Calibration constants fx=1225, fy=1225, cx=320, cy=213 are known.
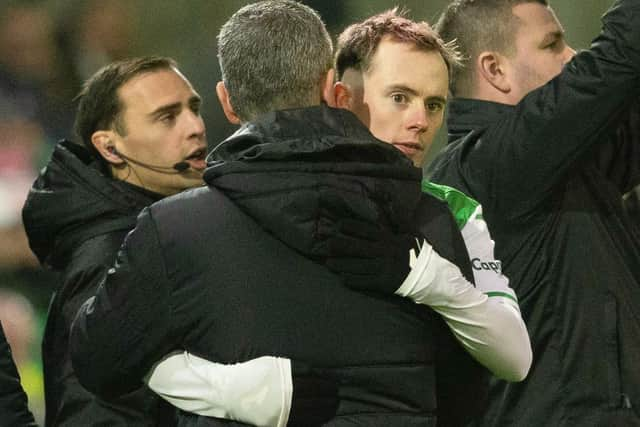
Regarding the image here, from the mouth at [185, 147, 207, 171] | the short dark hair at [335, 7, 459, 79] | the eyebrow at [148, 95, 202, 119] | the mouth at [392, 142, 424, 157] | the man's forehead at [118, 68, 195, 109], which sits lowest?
the mouth at [185, 147, 207, 171]

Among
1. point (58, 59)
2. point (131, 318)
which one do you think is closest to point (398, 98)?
point (131, 318)

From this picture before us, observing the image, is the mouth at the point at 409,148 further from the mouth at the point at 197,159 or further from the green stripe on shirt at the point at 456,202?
the mouth at the point at 197,159

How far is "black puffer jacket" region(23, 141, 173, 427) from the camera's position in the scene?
2775 mm

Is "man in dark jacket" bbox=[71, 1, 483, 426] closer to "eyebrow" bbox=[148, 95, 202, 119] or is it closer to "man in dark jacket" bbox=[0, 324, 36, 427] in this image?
"man in dark jacket" bbox=[0, 324, 36, 427]

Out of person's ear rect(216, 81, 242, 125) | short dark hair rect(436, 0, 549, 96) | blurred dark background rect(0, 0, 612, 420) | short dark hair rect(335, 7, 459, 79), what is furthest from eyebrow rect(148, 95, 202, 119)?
blurred dark background rect(0, 0, 612, 420)

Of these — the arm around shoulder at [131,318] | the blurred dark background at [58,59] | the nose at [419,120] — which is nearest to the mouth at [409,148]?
the nose at [419,120]

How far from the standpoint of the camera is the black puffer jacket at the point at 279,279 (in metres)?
2.04

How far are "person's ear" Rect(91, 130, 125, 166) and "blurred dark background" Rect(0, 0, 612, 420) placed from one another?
196 cm

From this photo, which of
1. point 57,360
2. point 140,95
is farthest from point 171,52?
point 57,360

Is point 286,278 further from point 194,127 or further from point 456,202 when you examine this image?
point 194,127

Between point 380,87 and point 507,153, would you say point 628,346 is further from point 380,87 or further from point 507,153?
point 380,87

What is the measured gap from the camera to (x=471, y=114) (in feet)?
10.0

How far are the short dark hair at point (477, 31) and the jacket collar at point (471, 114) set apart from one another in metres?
0.09

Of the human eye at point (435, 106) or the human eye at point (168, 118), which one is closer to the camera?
the human eye at point (435, 106)
